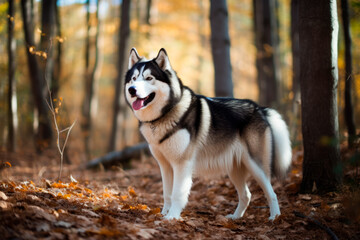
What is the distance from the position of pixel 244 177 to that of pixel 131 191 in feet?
6.27

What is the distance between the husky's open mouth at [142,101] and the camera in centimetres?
395

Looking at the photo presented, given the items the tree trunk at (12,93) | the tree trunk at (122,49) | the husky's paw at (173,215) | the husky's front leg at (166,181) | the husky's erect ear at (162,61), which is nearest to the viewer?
the husky's paw at (173,215)

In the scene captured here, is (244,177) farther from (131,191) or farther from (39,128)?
(39,128)

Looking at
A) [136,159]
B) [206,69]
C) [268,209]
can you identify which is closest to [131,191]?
[268,209]

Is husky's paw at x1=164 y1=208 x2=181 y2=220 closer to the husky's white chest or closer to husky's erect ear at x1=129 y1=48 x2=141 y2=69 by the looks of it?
the husky's white chest

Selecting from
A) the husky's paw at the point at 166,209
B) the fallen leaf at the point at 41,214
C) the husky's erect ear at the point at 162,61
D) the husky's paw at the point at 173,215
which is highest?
the husky's erect ear at the point at 162,61

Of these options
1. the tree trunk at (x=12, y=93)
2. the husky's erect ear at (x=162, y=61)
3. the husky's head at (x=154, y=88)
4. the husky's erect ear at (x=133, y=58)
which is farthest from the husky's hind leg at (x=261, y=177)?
the tree trunk at (x=12, y=93)

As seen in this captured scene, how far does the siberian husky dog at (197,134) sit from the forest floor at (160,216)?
0.36m

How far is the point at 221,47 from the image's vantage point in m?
7.22

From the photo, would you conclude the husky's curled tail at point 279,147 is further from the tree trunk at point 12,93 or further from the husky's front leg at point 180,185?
the tree trunk at point 12,93

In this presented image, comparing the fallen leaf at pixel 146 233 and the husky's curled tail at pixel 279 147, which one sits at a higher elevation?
the husky's curled tail at pixel 279 147

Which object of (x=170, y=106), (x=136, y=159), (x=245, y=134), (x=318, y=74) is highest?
(x=318, y=74)

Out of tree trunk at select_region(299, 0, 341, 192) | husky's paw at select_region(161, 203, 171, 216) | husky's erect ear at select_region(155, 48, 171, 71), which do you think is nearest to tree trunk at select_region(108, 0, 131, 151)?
husky's erect ear at select_region(155, 48, 171, 71)

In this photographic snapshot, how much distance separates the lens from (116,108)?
1102 centimetres
